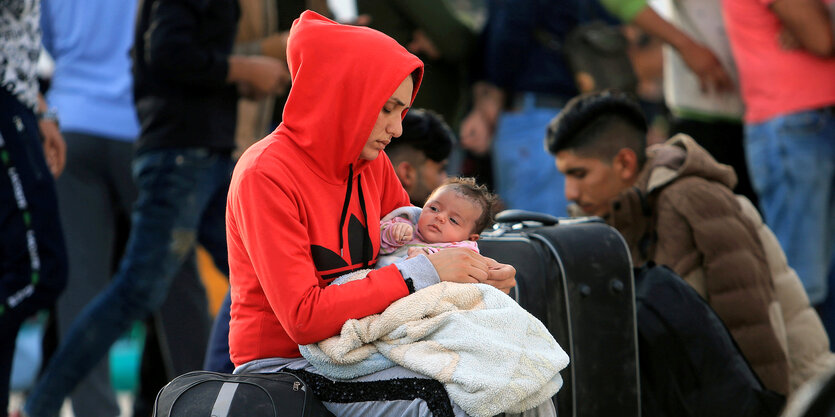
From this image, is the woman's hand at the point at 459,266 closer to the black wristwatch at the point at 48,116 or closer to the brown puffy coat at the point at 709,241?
the brown puffy coat at the point at 709,241

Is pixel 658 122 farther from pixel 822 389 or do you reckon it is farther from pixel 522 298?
pixel 822 389

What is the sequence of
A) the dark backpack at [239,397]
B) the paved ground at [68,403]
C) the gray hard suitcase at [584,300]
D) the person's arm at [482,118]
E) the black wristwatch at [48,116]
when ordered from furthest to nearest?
the paved ground at [68,403] → the person's arm at [482,118] → the black wristwatch at [48,116] → the gray hard suitcase at [584,300] → the dark backpack at [239,397]

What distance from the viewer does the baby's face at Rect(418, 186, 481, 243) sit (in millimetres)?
2402

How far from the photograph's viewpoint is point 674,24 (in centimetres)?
437

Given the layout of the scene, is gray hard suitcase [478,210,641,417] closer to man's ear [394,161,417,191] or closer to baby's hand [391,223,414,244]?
baby's hand [391,223,414,244]

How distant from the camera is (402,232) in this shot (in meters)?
2.38

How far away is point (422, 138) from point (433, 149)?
0.06 metres

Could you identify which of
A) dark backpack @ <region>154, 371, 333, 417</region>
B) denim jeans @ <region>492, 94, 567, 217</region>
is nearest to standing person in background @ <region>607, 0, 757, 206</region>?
denim jeans @ <region>492, 94, 567, 217</region>

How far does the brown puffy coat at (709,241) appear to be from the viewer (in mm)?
3082

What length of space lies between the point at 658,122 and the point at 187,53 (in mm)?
3592

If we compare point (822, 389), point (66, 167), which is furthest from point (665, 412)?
point (66, 167)

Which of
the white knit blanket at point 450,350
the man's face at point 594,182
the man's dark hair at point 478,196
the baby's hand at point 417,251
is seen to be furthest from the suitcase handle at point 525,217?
the white knit blanket at point 450,350

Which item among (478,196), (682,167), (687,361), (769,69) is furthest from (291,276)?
(769,69)

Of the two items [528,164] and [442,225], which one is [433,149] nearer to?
[528,164]
